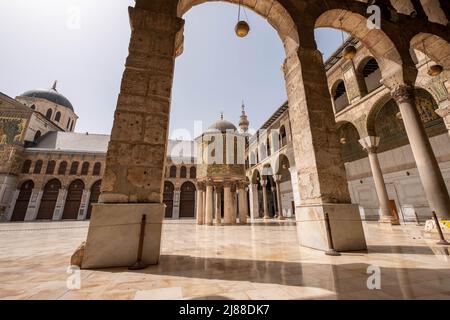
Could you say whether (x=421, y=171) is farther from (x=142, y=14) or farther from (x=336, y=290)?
(x=142, y=14)

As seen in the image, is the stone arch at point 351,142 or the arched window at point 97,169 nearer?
the stone arch at point 351,142

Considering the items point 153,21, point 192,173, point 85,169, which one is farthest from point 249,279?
point 85,169

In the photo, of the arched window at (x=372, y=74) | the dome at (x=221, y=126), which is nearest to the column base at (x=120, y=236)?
the dome at (x=221, y=126)

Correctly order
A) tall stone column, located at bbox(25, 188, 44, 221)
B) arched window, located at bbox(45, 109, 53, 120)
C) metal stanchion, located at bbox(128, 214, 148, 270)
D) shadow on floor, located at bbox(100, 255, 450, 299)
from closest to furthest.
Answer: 1. shadow on floor, located at bbox(100, 255, 450, 299)
2. metal stanchion, located at bbox(128, 214, 148, 270)
3. tall stone column, located at bbox(25, 188, 44, 221)
4. arched window, located at bbox(45, 109, 53, 120)

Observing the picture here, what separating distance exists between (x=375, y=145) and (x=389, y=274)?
32.7ft

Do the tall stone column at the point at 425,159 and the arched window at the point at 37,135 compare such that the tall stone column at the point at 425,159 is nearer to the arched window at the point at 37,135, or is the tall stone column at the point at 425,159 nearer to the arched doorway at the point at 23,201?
the arched doorway at the point at 23,201

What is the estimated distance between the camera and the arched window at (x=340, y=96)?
12.2m

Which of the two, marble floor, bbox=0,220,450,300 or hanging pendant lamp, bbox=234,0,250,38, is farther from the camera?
hanging pendant lamp, bbox=234,0,250,38

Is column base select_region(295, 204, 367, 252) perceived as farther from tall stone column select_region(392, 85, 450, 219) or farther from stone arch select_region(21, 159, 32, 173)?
stone arch select_region(21, 159, 32, 173)

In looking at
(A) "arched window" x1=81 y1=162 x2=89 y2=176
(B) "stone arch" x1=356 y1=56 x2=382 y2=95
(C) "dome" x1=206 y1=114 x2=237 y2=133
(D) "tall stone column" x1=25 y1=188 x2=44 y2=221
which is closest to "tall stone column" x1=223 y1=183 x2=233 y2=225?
(C) "dome" x1=206 y1=114 x2=237 y2=133

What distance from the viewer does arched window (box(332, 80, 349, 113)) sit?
1220 cm

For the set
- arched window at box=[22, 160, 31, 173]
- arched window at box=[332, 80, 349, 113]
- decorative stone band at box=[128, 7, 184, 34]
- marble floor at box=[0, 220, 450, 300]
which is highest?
arched window at box=[332, 80, 349, 113]

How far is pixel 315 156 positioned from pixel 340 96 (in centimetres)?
1193
